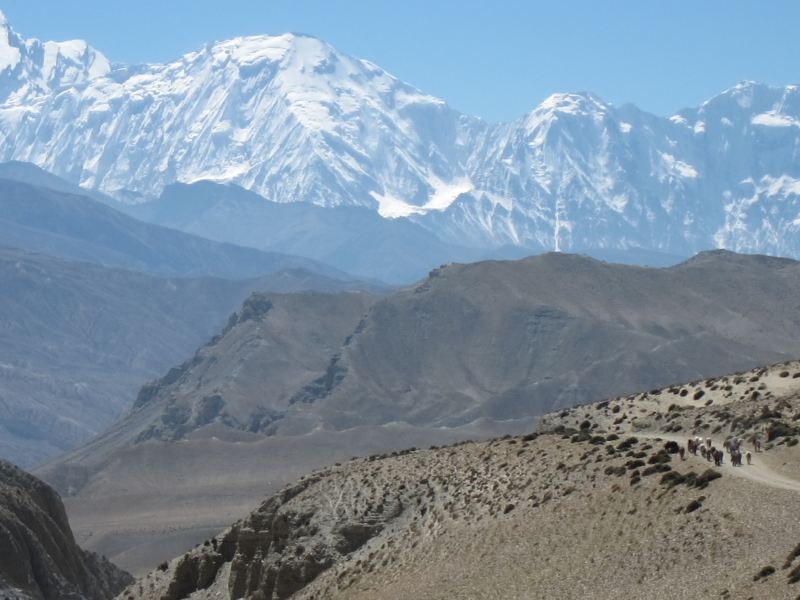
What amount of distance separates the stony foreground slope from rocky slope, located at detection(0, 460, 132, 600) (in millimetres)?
10197

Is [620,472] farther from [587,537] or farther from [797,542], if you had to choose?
[797,542]

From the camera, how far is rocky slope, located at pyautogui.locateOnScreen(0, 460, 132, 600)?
66.8 metres

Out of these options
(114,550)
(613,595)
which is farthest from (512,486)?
(114,550)

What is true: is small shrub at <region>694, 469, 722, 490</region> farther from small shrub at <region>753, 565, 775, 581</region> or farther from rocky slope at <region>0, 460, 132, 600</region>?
rocky slope at <region>0, 460, 132, 600</region>

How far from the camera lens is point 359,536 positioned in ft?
157

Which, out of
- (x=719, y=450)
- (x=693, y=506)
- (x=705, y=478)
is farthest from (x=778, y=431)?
(x=693, y=506)

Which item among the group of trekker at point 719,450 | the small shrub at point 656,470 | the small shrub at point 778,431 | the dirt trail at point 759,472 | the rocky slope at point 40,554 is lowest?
the rocky slope at point 40,554

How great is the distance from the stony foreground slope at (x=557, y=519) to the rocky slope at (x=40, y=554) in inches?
401

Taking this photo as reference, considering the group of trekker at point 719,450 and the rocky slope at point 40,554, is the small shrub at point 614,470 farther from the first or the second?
the rocky slope at point 40,554

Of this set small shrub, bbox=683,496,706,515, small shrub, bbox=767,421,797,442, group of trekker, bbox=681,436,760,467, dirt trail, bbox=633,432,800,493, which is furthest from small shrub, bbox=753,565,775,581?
small shrub, bbox=767,421,797,442

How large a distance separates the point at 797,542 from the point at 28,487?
56.9 metres

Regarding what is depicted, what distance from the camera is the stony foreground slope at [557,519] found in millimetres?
34906

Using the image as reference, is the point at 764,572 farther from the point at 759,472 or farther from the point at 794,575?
the point at 759,472

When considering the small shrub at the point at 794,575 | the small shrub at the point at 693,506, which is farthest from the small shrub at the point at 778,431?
the small shrub at the point at 794,575
